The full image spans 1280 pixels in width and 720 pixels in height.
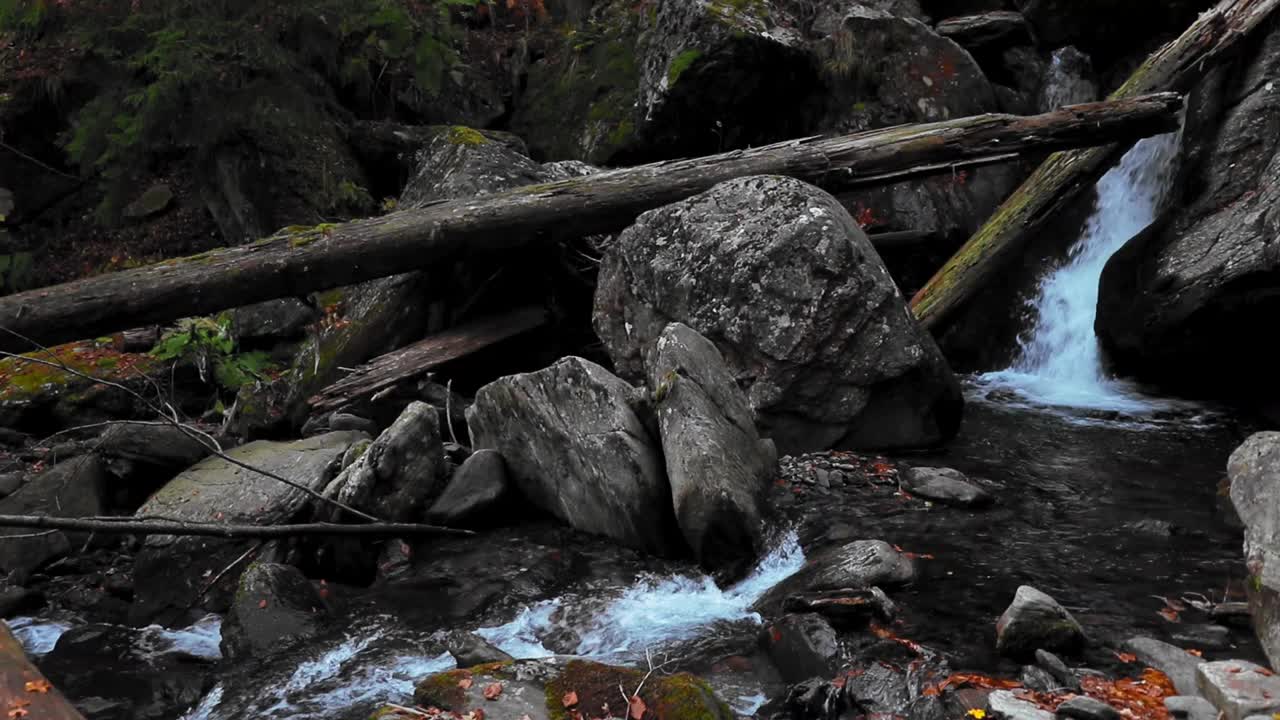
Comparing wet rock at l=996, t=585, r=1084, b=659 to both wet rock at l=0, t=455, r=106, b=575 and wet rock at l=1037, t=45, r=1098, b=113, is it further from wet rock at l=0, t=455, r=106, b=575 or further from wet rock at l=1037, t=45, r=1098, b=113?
wet rock at l=1037, t=45, r=1098, b=113

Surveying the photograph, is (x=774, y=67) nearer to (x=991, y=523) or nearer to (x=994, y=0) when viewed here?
(x=994, y=0)

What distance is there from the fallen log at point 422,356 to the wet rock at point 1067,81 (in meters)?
8.30

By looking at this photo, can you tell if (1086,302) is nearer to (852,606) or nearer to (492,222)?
(492,222)

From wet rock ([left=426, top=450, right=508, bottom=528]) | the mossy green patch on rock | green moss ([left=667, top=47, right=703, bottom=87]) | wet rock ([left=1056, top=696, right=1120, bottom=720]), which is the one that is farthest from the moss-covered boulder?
green moss ([left=667, top=47, right=703, bottom=87])

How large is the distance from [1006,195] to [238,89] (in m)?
9.48

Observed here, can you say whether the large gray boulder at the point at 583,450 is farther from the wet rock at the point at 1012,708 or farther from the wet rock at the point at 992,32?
the wet rock at the point at 992,32

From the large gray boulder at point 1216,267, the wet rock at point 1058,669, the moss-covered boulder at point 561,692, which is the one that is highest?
the large gray boulder at point 1216,267

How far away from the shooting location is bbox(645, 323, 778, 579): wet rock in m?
5.42

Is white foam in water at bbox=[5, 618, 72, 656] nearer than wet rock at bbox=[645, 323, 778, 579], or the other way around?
wet rock at bbox=[645, 323, 778, 579]

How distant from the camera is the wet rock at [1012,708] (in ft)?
11.5

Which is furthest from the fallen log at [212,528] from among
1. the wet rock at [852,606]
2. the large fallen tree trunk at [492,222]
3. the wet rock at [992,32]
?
the wet rock at [992,32]

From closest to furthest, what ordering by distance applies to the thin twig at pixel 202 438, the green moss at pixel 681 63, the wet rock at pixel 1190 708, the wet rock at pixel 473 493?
the wet rock at pixel 1190 708 → the thin twig at pixel 202 438 → the wet rock at pixel 473 493 → the green moss at pixel 681 63

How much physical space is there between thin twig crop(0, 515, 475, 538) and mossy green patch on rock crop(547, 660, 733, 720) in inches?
91.1

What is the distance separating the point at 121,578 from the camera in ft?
21.6
